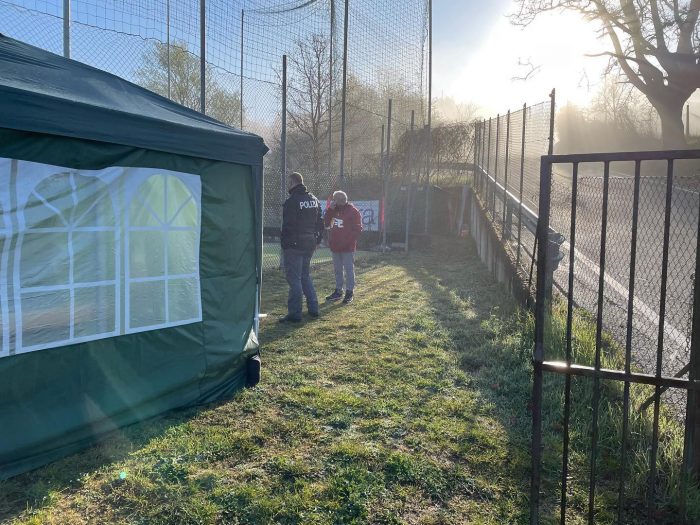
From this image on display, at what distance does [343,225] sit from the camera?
8.05 meters

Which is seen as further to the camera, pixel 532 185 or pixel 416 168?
pixel 416 168

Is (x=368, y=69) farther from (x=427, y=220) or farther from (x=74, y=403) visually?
(x=74, y=403)

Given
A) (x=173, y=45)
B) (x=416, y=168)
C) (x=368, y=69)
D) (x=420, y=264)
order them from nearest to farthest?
(x=173, y=45) → (x=420, y=264) → (x=368, y=69) → (x=416, y=168)

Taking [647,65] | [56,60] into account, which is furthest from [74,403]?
[647,65]

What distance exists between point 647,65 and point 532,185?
841 inches

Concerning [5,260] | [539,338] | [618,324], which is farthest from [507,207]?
[5,260]

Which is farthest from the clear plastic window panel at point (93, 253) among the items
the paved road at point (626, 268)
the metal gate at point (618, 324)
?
the paved road at point (626, 268)

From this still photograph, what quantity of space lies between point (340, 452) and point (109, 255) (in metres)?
2.11

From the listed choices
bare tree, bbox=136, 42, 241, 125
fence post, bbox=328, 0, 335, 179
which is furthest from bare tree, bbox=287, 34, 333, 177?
bare tree, bbox=136, 42, 241, 125

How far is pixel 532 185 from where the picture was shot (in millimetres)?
8125

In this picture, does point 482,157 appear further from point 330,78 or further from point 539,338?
point 539,338

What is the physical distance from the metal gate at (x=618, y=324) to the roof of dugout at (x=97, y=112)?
8.85ft

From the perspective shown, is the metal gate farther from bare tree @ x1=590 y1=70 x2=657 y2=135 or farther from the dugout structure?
bare tree @ x1=590 y1=70 x2=657 y2=135

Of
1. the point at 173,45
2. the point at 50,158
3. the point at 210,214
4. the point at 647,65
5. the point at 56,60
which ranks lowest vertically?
the point at 210,214
